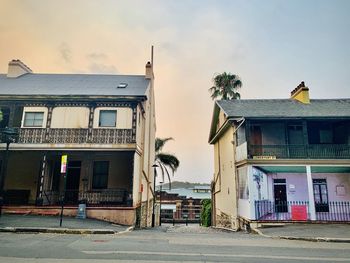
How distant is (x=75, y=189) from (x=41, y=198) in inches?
92.3

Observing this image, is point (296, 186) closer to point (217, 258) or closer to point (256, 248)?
point (256, 248)

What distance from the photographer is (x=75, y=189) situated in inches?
709

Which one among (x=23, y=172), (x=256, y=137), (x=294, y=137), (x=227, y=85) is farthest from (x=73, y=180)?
(x=227, y=85)

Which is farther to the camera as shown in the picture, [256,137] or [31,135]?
[256,137]

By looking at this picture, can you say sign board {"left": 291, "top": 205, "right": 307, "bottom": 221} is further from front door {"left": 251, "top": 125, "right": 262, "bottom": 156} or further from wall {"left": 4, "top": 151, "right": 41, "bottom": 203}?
wall {"left": 4, "top": 151, "right": 41, "bottom": 203}

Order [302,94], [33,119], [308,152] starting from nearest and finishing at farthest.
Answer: [308,152], [33,119], [302,94]

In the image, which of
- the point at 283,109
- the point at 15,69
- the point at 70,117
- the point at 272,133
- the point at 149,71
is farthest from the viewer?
the point at 149,71

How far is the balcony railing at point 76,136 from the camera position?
652 inches

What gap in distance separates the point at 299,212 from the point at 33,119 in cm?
1644

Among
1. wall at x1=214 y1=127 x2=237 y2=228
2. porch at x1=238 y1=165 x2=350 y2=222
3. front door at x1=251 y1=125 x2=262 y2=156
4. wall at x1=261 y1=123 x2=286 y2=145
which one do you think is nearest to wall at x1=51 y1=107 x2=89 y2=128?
wall at x1=214 y1=127 x2=237 y2=228

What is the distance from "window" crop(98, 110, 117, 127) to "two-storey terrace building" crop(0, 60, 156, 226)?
0.06 m

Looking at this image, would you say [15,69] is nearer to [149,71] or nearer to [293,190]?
[149,71]

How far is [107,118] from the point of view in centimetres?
1708

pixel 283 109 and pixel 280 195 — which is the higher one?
pixel 283 109
